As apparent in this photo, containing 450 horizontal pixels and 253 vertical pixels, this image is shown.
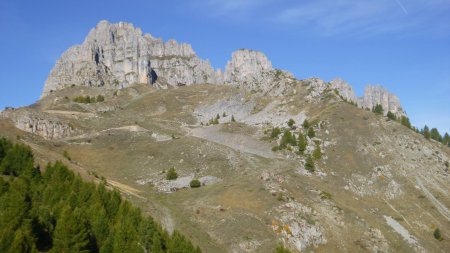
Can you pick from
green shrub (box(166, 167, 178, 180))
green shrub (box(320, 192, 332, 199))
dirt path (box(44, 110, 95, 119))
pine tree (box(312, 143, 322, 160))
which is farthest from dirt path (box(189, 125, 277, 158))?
dirt path (box(44, 110, 95, 119))

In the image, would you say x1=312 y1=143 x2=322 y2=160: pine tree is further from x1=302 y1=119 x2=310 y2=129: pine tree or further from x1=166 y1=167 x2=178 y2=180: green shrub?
x1=166 y1=167 x2=178 y2=180: green shrub

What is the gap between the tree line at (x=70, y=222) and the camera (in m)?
53.5

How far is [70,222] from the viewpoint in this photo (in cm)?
5431

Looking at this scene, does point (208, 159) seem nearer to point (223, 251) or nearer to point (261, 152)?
point (261, 152)

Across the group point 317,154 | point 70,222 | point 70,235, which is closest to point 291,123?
point 317,154

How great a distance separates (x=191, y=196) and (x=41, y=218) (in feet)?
157

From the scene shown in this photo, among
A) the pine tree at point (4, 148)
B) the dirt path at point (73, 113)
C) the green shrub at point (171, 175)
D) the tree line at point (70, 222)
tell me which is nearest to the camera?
the tree line at point (70, 222)

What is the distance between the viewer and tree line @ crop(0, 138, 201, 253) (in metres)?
53.5

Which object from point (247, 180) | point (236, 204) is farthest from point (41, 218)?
point (247, 180)

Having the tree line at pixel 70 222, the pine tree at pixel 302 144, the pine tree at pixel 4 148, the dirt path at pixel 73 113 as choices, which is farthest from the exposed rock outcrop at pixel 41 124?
the tree line at pixel 70 222

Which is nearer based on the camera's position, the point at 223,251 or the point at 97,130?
the point at 223,251

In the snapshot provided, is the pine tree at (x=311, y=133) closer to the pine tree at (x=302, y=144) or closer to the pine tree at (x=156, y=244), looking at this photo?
the pine tree at (x=302, y=144)

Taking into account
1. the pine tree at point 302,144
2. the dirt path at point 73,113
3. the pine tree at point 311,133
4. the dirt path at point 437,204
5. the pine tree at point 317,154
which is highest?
the dirt path at point 73,113

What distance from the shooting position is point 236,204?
96.5 meters
